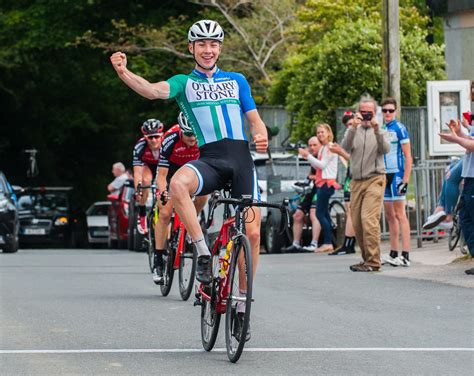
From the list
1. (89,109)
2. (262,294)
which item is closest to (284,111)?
(89,109)

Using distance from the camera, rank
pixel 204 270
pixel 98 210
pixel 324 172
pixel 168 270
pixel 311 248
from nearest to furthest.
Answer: pixel 204 270, pixel 168 270, pixel 324 172, pixel 311 248, pixel 98 210

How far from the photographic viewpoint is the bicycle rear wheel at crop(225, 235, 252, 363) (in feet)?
28.5

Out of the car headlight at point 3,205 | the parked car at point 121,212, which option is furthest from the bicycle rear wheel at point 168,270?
the parked car at point 121,212

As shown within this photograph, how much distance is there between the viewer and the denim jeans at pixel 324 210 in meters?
21.9

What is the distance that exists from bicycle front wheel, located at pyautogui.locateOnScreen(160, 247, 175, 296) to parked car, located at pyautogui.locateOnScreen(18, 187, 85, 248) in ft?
72.2

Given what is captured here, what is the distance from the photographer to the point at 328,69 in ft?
93.9

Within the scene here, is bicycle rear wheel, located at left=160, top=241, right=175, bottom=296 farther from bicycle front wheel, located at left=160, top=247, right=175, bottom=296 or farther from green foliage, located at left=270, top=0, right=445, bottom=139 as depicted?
green foliage, located at left=270, top=0, right=445, bottom=139

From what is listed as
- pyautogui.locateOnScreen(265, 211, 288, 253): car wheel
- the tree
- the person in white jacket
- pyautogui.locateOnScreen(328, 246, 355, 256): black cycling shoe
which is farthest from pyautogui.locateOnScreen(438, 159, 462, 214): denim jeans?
the tree

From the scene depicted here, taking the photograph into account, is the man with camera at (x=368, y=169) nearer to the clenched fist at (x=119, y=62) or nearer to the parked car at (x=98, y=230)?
the clenched fist at (x=119, y=62)

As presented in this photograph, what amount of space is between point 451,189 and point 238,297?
29.6 feet

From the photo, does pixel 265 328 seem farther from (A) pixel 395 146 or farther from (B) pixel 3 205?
(B) pixel 3 205

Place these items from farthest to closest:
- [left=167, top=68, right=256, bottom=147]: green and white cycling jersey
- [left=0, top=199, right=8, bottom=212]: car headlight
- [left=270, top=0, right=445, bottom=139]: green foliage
A: [left=270, top=0, right=445, bottom=139]: green foliage, [left=0, top=199, right=8, bottom=212]: car headlight, [left=167, top=68, right=256, bottom=147]: green and white cycling jersey

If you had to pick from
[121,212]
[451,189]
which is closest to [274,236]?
[121,212]

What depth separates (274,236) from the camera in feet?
79.5
